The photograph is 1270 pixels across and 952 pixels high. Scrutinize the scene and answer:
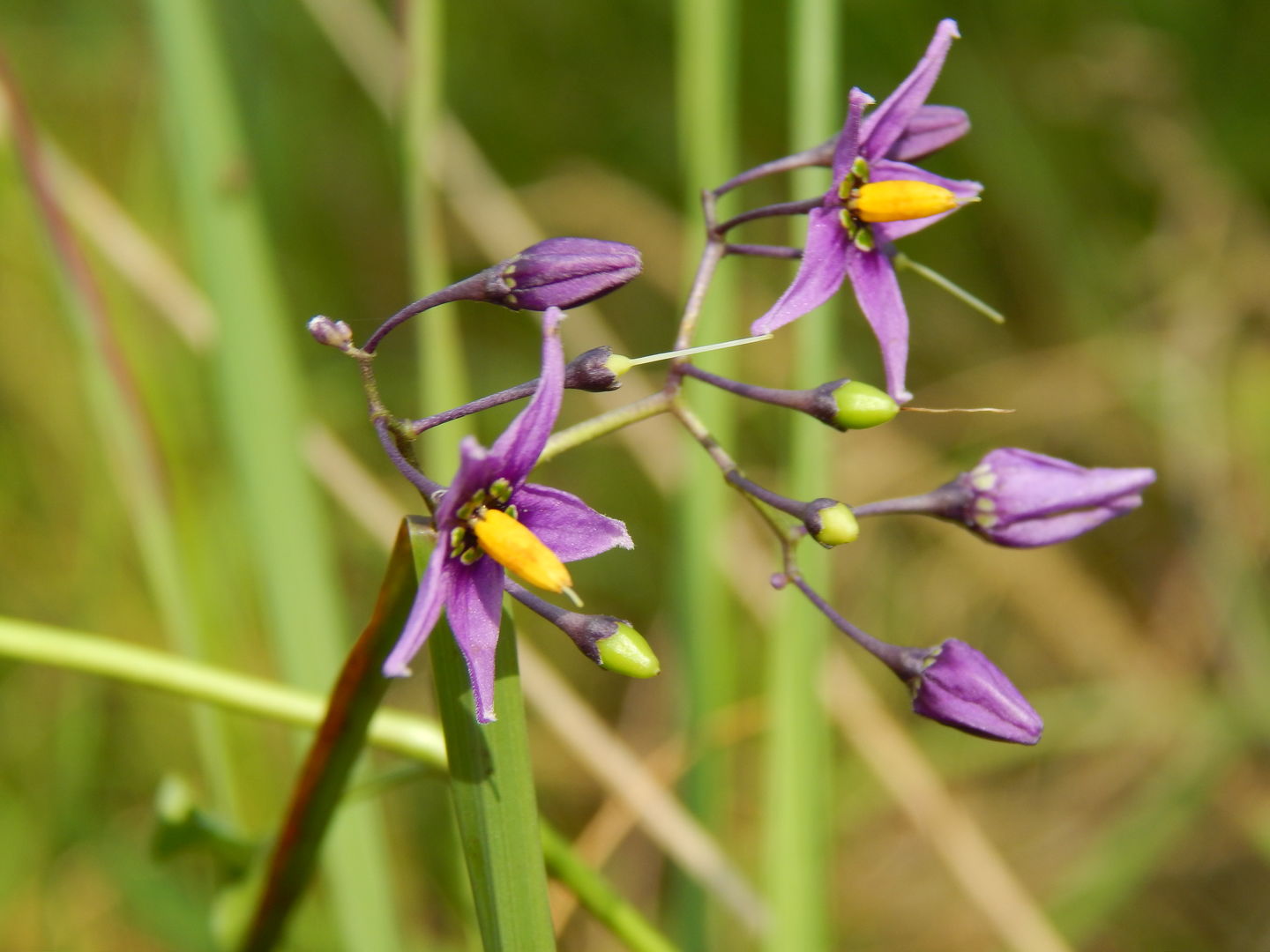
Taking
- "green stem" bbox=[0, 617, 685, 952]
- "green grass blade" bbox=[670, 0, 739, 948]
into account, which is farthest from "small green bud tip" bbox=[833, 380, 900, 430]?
"green grass blade" bbox=[670, 0, 739, 948]

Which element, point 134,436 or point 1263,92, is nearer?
point 134,436

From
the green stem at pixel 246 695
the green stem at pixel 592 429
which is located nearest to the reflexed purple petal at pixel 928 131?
the green stem at pixel 592 429

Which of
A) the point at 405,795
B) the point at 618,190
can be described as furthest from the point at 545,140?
the point at 405,795

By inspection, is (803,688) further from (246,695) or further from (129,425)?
(129,425)

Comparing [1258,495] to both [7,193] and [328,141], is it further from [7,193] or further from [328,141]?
[7,193]

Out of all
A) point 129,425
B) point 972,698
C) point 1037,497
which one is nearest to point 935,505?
→ point 1037,497
